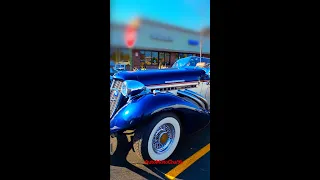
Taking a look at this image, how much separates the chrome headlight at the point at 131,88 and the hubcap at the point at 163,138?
0.33 metres

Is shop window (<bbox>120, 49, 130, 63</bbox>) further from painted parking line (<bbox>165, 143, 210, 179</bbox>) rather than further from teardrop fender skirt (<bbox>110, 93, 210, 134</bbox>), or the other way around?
painted parking line (<bbox>165, 143, 210, 179</bbox>)

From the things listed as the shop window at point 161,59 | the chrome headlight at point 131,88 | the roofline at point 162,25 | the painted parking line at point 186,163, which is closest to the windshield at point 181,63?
the shop window at point 161,59

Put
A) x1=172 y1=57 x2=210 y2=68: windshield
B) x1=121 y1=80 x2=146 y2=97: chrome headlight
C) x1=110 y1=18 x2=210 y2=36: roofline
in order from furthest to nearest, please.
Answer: x1=172 y1=57 x2=210 y2=68: windshield → x1=121 y1=80 x2=146 y2=97: chrome headlight → x1=110 y1=18 x2=210 y2=36: roofline

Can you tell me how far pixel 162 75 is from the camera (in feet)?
5.19

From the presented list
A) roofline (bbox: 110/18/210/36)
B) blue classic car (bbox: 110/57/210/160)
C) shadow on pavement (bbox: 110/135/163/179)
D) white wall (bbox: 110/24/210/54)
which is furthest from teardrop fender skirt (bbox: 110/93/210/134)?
roofline (bbox: 110/18/210/36)

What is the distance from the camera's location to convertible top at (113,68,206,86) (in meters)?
1.50

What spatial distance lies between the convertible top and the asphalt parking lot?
0.41 meters

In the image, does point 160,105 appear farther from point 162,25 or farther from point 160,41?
point 162,25

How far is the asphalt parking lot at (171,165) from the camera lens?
4.92 ft

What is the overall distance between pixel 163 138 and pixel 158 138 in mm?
40

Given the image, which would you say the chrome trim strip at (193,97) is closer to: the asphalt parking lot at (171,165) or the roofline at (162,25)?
the asphalt parking lot at (171,165)
